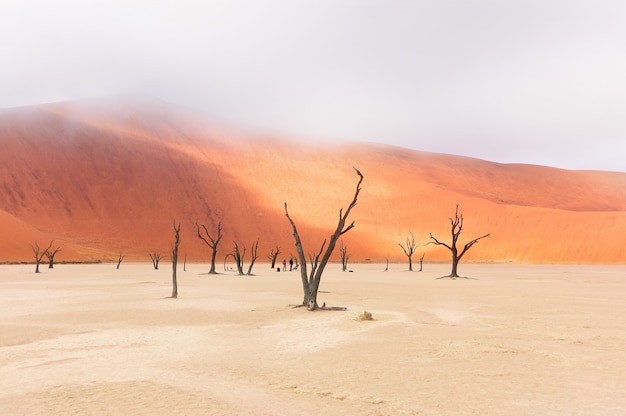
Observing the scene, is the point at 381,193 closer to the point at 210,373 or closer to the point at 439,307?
the point at 439,307

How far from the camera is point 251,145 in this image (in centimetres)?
11406

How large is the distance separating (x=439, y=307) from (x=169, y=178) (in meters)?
74.8

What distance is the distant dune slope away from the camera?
7412 centimetres

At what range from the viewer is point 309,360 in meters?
9.53

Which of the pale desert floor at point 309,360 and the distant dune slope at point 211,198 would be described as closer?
the pale desert floor at point 309,360

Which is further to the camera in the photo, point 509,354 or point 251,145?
point 251,145

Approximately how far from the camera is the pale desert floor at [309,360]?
6695 mm

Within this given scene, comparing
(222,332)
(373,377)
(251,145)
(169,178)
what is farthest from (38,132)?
(373,377)

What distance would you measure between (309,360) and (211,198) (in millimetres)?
79814

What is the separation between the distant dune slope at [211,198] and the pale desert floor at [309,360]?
169ft

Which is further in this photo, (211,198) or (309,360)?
(211,198)

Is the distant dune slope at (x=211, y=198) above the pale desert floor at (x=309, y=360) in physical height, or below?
above

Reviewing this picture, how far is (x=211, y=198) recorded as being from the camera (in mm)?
87625

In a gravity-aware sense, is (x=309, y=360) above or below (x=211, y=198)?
below
